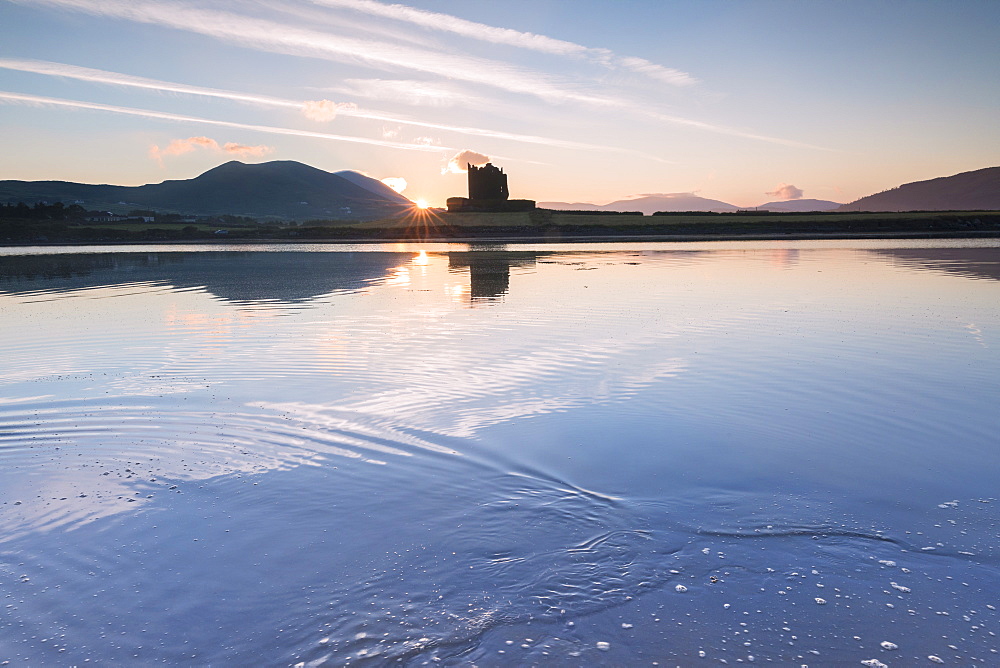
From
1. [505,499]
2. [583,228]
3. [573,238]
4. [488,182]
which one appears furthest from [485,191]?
[505,499]

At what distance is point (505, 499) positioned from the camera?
7.30 m

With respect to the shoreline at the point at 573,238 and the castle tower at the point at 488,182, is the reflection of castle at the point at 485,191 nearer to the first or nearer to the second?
the castle tower at the point at 488,182

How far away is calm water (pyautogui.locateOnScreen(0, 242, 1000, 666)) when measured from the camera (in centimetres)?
501

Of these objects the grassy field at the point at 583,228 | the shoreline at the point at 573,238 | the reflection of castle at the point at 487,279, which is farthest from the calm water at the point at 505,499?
the grassy field at the point at 583,228

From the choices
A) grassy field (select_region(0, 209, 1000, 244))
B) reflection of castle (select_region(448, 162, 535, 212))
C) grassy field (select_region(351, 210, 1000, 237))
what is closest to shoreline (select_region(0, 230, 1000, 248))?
grassy field (select_region(0, 209, 1000, 244))

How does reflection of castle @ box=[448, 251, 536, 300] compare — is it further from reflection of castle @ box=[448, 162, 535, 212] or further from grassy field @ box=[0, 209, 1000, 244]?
reflection of castle @ box=[448, 162, 535, 212]

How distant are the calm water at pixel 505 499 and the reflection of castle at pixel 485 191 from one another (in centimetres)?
12521

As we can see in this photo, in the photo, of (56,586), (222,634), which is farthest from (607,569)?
(56,586)

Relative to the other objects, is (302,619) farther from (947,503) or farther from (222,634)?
(947,503)

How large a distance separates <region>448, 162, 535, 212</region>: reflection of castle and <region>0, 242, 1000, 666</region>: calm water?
12521cm

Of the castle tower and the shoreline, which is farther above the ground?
the castle tower

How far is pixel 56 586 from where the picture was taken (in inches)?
227

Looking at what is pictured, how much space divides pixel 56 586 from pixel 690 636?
17.7 ft

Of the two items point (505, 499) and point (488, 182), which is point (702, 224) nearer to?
point (488, 182)
